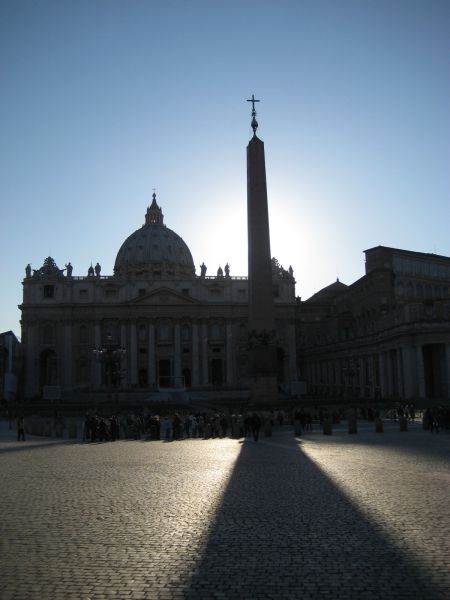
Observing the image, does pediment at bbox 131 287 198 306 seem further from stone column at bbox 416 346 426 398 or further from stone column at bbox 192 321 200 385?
stone column at bbox 416 346 426 398

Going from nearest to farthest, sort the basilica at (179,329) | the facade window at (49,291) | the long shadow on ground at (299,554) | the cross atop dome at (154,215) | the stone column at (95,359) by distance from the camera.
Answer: the long shadow on ground at (299,554), the basilica at (179,329), the stone column at (95,359), the facade window at (49,291), the cross atop dome at (154,215)

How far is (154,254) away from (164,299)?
80.3 feet

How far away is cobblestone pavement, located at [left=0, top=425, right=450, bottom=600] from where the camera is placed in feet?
20.5

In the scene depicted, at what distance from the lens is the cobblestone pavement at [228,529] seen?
Result: 624 centimetres

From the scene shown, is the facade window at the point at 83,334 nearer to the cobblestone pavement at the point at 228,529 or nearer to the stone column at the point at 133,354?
the stone column at the point at 133,354

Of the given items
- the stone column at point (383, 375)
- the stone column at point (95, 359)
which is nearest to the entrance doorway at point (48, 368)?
the stone column at point (95, 359)

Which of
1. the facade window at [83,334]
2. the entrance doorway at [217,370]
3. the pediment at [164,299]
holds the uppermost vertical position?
the pediment at [164,299]

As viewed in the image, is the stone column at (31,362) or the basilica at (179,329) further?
the stone column at (31,362)

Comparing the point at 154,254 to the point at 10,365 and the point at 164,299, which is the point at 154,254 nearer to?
the point at 164,299

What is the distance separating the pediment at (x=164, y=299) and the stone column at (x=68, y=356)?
882 centimetres

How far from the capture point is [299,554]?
725 cm

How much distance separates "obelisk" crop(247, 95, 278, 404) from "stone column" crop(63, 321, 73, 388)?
55.2m

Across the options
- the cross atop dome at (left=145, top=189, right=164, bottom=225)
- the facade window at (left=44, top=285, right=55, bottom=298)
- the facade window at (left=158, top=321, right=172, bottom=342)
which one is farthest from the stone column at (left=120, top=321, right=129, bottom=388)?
the cross atop dome at (left=145, top=189, right=164, bottom=225)

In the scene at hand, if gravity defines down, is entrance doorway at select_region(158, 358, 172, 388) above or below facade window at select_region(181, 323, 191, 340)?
below
